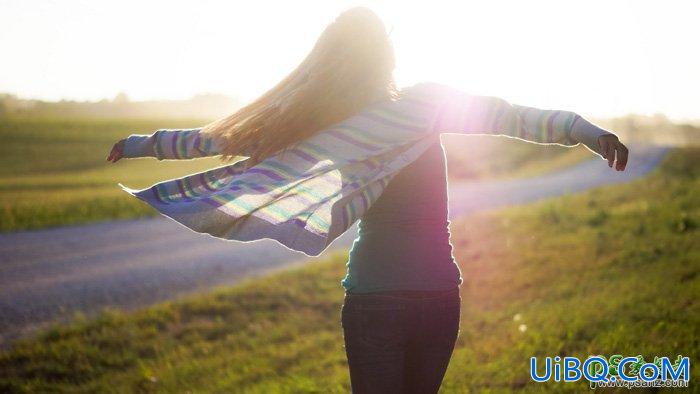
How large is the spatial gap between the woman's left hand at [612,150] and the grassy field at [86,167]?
1378cm

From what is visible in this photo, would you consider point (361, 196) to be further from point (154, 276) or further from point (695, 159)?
point (695, 159)

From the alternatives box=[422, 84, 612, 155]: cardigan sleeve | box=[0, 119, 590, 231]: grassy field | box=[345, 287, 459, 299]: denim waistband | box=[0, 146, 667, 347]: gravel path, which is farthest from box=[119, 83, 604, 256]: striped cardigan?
box=[0, 119, 590, 231]: grassy field

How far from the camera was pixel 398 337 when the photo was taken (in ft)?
8.82

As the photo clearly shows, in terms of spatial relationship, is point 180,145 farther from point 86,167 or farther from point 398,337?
point 86,167

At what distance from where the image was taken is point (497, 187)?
27.5 m

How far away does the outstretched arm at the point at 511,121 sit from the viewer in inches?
105

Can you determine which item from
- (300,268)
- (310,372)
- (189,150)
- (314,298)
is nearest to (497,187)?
(300,268)

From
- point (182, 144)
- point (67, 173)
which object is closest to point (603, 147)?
point (182, 144)

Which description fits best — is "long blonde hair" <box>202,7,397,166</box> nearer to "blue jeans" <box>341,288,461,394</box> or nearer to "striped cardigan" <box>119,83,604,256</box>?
"striped cardigan" <box>119,83,604,256</box>

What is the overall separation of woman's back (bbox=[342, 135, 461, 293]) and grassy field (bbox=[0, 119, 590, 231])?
13265mm

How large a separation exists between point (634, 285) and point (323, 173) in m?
5.98

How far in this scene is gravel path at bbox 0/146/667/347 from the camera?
8.69m

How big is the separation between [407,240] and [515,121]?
0.56 meters

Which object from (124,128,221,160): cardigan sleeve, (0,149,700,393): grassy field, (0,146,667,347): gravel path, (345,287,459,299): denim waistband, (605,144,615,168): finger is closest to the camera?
(605,144,615,168): finger
